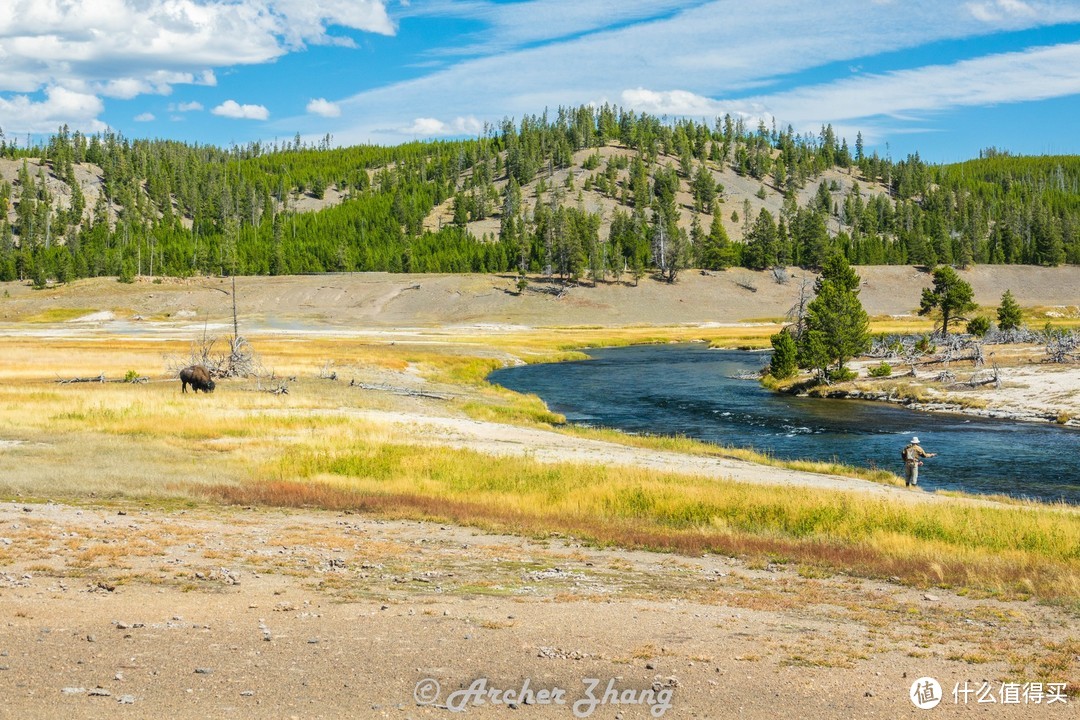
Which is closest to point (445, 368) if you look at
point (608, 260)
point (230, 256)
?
point (608, 260)

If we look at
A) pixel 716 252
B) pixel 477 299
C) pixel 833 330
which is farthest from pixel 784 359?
pixel 716 252

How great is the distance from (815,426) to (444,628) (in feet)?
130

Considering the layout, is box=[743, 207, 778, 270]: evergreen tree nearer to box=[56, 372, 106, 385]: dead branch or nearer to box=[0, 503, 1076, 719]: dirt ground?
box=[56, 372, 106, 385]: dead branch

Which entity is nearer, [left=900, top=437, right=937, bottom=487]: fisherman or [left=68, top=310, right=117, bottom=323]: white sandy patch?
→ [left=900, top=437, right=937, bottom=487]: fisherman

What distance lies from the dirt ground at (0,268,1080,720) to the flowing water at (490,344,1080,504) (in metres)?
20.3

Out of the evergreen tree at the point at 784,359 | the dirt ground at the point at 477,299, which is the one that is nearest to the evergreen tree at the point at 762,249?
the dirt ground at the point at 477,299

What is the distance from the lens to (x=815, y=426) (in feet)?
156

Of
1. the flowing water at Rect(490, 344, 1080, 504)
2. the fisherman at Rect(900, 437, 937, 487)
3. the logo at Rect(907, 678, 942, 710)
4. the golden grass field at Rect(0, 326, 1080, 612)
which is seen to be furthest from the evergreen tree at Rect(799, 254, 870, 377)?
the logo at Rect(907, 678, 942, 710)

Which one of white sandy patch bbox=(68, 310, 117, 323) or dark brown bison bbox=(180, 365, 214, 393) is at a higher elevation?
white sandy patch bbox=(68, 310, 117, 323)

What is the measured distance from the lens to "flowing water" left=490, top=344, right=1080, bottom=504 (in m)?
34.3

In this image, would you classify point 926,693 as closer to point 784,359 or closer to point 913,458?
point 913,458

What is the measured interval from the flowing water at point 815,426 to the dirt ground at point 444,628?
66.7ft

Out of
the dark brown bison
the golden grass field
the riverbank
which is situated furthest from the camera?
the riverbank

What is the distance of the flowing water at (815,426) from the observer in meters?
34.3
